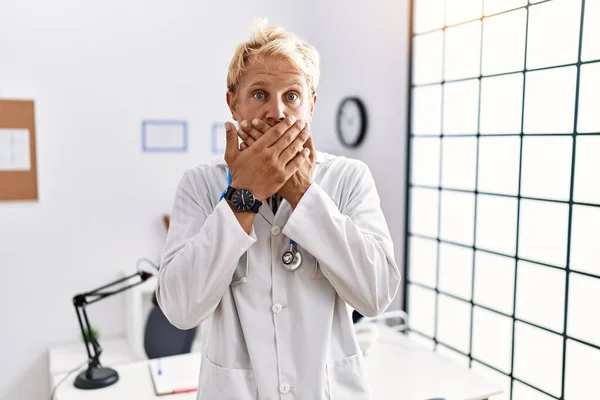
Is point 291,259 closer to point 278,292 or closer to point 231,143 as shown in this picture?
point 278,292

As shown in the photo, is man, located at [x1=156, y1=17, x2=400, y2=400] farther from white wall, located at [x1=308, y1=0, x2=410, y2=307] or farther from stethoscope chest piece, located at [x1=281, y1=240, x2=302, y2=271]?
white wall, located at [x1=308, y1=0, x2=410, y2=307]

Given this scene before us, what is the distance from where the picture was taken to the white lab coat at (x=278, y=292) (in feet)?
3.37

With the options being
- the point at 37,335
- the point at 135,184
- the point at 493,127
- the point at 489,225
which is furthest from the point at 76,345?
the point at 493,127

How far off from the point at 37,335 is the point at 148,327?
67 centimetres

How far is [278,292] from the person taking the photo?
1.10m

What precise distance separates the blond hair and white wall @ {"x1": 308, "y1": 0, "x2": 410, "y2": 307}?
2.15 metres

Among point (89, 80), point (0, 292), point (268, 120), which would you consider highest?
point (89, 80)

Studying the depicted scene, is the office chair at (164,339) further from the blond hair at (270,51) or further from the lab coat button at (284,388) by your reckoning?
the blond hair at (270,51)

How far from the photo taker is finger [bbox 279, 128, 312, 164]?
105 centimetres

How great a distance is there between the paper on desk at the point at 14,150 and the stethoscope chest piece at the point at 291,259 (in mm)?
2551

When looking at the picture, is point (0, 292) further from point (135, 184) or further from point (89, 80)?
point (89, 80)

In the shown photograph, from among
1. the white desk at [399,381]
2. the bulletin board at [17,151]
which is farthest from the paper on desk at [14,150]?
the white desk at [399,381]

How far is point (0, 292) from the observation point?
9.95ft

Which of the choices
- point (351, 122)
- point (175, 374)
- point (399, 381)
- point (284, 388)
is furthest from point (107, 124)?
point (284, 388)
